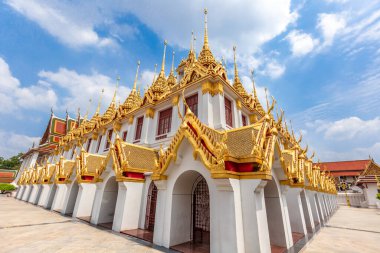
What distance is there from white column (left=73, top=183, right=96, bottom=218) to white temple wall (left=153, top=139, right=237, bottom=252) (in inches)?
299

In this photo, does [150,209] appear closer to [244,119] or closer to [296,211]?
[296,211]

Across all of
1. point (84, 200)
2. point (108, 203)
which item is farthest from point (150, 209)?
point (84, 200)

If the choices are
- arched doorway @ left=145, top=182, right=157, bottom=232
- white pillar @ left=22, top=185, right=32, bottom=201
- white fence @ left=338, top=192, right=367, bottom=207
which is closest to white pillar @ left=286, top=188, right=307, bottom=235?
arched doorway @ left=145, top=182, right=157, bottom=232

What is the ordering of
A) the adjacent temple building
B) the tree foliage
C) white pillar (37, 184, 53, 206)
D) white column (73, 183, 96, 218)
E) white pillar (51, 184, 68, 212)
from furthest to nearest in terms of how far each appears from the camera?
the tree foliage, white pillar (37, 184, 53, 206), white pillar (51, 184, 68, 212), white column (73, 183, 96, 218), the adjacent temple building

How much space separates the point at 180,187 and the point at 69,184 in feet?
38.1

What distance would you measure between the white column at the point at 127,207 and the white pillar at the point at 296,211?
7.38 meters

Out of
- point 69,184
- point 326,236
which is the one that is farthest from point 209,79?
point 69,184

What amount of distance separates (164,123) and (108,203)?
6200 millimetres

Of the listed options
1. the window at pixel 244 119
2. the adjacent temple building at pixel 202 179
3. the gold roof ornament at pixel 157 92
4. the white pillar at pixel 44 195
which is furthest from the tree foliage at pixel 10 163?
the window at pixel 244 119

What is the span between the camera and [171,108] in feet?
44.4

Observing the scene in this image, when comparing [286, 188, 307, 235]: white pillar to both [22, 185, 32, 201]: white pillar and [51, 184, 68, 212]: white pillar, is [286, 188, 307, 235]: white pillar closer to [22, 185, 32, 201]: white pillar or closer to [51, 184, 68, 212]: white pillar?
[51, 184, 68, 212]: white pillar

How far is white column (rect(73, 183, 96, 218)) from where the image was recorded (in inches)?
471

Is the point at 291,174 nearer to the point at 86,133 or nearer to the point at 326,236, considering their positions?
the point at 326,236

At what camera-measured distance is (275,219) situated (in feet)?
22.9
